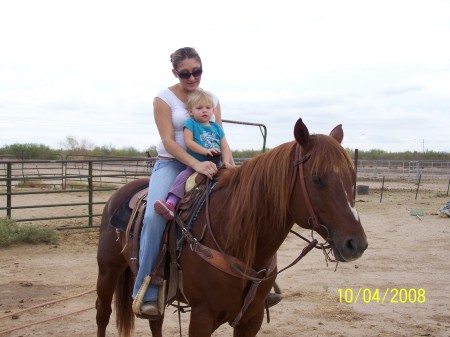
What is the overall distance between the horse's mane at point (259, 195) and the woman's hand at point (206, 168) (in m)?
0.15

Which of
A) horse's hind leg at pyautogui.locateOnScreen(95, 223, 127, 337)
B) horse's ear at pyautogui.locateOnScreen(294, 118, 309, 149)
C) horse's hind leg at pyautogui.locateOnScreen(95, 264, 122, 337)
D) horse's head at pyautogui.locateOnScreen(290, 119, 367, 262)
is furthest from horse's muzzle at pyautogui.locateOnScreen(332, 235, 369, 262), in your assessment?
horse's hind leg at pyautogui.locateOnScreen(95, 264, 122, 337)

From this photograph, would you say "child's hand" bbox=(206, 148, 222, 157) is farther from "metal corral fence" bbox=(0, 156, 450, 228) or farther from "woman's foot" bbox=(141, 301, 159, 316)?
"metal corral fence" bbox=(0, 156, 450, 228)

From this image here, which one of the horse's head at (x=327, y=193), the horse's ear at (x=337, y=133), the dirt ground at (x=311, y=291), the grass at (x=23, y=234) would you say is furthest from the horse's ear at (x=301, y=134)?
the grass at (x=23, y=234)

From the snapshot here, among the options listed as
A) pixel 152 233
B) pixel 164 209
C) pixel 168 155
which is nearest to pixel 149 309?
pixel 152 233

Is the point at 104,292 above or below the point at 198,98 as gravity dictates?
below

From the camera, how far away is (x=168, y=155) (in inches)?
133

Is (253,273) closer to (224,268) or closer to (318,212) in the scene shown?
(224,268)

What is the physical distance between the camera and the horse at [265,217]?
2410mm

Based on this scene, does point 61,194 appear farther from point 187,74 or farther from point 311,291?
point 187,74

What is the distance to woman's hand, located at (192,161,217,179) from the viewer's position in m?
3.09

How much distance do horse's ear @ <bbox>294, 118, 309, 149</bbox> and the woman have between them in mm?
732

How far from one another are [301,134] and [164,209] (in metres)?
1.02

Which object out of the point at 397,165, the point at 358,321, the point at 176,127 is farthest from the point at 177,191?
the point at 397,165

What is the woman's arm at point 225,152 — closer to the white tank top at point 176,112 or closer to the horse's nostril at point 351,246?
the white tank top at point 176,112
